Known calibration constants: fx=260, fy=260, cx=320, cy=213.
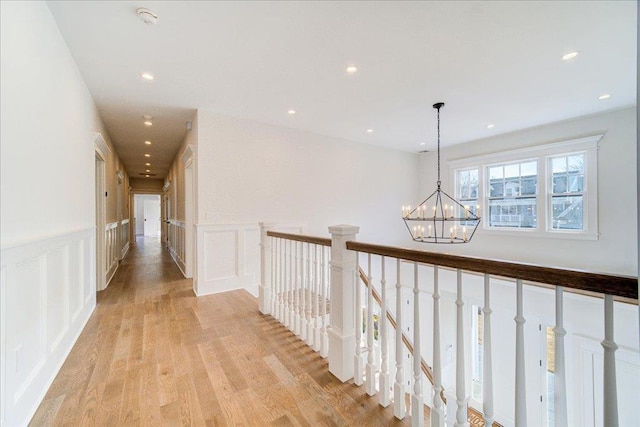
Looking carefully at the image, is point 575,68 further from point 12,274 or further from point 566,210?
point 12,274

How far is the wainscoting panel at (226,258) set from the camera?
3643 millimetres

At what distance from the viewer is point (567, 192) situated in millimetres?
4387

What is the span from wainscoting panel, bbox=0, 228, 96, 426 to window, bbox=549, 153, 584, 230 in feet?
21.3

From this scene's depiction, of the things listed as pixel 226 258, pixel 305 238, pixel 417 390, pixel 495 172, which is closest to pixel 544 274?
pixel 417 390

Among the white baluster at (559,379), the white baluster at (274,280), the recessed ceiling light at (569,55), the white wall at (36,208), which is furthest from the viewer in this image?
the white baluster at (274,280)

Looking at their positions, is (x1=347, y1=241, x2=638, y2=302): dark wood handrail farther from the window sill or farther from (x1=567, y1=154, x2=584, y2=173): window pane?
(x1=567, y1=154, x2=584, y2=173): window pane

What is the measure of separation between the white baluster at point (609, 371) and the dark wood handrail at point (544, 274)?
0.06 meters

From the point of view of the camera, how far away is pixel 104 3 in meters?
1.83

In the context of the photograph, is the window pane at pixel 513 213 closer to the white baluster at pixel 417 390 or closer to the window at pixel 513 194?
the window at pixel 513 194

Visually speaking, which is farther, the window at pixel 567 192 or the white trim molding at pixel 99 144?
the window at pixel 567 192

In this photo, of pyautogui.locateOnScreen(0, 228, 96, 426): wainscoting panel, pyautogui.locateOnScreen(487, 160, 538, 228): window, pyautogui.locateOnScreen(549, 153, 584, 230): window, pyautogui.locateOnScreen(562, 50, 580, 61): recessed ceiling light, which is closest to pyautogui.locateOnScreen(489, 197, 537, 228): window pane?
pyautogui.locateOnScreen(487, 160, 538, 228): window

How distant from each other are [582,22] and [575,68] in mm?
888

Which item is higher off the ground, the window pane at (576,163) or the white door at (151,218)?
the window pane at (576,163)

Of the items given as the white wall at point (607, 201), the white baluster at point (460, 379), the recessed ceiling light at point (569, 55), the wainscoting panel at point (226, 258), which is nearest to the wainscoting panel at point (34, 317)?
the wainscoting panel at point (226, 258)
